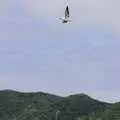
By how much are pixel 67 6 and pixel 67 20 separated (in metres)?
3.25

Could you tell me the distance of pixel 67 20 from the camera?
108m

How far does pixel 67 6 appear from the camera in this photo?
108125mm
